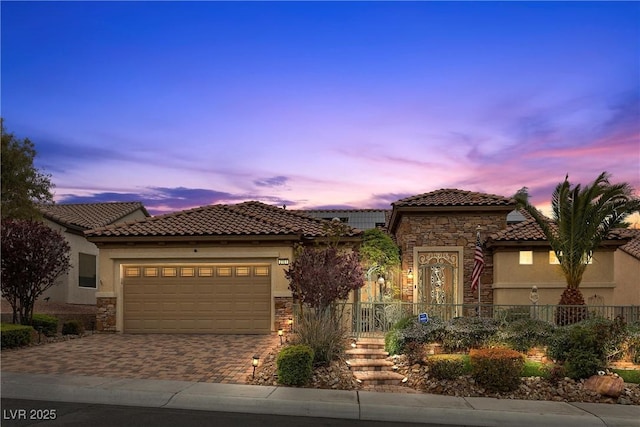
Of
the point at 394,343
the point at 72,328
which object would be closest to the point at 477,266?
the point at 394,343

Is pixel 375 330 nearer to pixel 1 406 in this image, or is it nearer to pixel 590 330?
pixel 590 330

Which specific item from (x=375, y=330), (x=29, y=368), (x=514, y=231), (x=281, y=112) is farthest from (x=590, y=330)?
(x=29, y=368)

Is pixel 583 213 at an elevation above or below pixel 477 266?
above

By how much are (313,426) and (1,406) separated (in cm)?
493

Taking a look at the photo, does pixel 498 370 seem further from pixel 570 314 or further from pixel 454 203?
pixel 454 203

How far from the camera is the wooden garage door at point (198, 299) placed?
17484mm

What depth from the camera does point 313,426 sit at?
7.82m

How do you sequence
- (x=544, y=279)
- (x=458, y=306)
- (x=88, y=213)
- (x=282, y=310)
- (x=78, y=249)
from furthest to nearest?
(x=88, y=213) → (x=78, y=249) → (x=544, y=279) → (x=282, y=310) → (x=458, y=306)

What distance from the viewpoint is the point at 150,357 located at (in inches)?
498

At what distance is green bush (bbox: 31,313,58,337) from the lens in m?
16.0

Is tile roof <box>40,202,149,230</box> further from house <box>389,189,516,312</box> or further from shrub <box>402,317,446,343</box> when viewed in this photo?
shrub <box>402,317,446,343</box>

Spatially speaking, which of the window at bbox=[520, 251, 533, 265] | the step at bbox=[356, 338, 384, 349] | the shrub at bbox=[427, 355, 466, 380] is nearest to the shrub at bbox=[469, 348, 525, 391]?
the shrub at bbox=[427, 355, 466, 380]

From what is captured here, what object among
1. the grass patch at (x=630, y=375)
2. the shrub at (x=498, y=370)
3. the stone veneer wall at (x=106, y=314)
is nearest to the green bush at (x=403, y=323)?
the shrub at (x=498, y=370)

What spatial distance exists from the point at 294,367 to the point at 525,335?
19.0 ft
